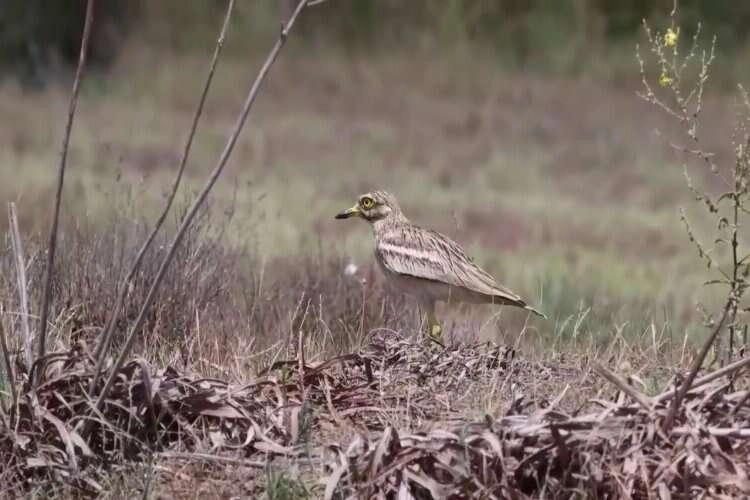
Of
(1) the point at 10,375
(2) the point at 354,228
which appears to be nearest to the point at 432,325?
(1) the point at 10,375

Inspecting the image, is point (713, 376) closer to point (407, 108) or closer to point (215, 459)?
point (215, 459)

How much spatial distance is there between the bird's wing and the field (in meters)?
0.21

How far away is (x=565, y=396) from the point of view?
543cm

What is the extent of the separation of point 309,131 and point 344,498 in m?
13.9

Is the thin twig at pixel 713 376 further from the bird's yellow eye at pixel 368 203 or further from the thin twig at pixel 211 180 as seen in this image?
the bird's yellow eye at pixel 368 203

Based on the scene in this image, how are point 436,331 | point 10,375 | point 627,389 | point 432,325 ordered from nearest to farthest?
1. point 627,389
2. point 10,375
3. point 436,331
4. point 432,325

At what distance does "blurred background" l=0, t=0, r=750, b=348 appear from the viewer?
51.4 feet

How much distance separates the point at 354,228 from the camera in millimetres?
14641

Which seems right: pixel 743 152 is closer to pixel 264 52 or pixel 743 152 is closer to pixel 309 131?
pixel 309 131

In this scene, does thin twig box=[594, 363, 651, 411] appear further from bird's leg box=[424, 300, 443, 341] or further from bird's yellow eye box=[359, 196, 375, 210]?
bird's yellow eye box=[359, 196, 375, 210]

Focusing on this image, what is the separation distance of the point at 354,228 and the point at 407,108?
16.0 feet

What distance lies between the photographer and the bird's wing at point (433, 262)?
7852 millimetres

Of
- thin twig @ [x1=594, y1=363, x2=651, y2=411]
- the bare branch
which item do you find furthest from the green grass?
thin twig @ [x1=594, y1=363, x2=651, y2=411]

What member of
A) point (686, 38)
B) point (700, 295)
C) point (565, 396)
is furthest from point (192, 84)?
point (565, 396)
